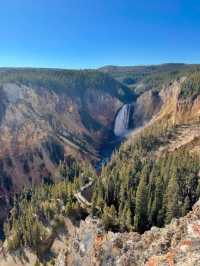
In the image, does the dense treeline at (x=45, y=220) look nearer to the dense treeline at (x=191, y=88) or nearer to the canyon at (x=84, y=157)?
the canyon at (x=84, y=157)

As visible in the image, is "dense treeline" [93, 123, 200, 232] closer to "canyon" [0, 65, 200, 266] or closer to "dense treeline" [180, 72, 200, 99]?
"canyon" [0, 65, 200, 266]

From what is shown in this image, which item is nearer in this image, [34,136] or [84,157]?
[84,157]

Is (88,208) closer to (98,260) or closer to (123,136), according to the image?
(98,260)

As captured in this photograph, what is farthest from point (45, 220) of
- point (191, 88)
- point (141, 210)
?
point (191, 88)

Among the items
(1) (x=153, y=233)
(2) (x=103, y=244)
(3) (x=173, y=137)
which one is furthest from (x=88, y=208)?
(3) (x=173, y=137)

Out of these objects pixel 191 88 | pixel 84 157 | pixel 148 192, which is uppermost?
pixel 191 88

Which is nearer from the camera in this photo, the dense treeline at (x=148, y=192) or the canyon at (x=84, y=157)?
the canyon at (x=84, y=157)

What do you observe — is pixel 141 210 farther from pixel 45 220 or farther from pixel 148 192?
pixel 45 220

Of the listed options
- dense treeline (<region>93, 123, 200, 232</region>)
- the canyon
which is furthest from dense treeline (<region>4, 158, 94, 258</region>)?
dense treeline (<region>93, 123, 200, 232</region>)

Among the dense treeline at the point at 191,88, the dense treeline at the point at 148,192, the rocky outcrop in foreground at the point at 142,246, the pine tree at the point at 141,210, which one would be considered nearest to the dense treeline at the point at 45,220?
the dense treeline at the point at 148,192
